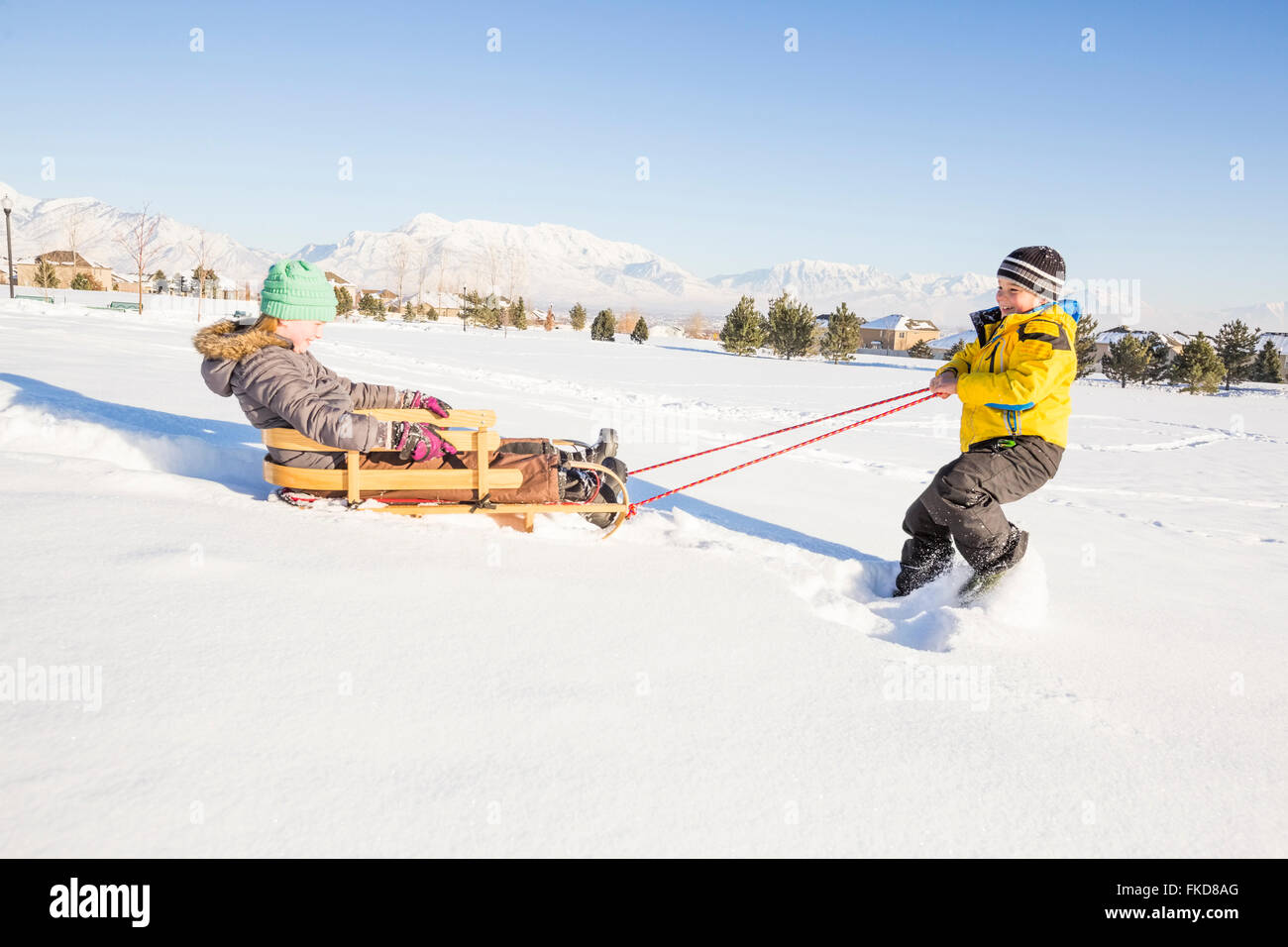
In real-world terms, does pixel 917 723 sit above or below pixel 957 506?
below

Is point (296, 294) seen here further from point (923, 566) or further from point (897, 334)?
point (897, 334)

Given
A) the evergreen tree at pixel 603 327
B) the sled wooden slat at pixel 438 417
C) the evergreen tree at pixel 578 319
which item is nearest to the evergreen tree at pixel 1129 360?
the evergreen tree at pixel 603 327

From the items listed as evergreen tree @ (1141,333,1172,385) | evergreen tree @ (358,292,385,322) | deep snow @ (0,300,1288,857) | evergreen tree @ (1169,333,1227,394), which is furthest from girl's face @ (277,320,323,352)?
evergreen tree @ (358,292,385,322)

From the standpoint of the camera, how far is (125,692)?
2002 mm

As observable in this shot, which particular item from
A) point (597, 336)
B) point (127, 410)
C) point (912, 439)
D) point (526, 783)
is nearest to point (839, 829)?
point (526, 783)

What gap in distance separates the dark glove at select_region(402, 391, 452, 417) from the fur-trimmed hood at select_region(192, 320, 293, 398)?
0.72 meters

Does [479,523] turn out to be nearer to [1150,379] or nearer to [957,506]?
[957,506]

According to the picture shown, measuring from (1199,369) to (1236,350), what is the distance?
32.9ft

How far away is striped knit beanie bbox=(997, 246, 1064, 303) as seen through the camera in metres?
3.73

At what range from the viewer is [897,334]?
105375mm

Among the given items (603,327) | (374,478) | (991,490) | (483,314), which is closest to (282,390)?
(374,478)

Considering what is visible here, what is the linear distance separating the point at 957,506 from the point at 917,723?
65.4 inches
